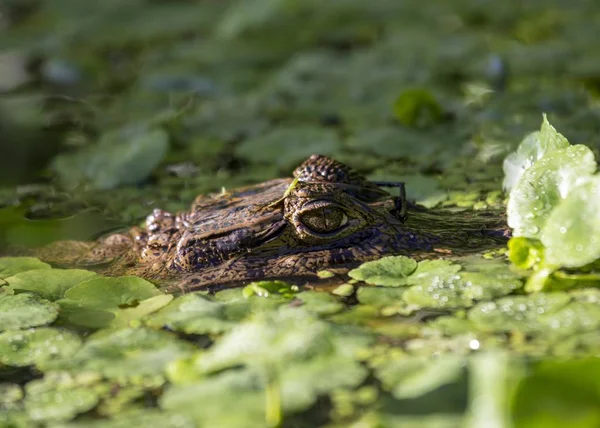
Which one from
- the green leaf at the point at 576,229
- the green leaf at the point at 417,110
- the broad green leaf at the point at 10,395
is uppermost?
the green leaf at the point at 417,110

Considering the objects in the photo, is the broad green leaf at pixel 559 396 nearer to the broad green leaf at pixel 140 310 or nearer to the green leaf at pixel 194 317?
the green leaf at pixel 194 317

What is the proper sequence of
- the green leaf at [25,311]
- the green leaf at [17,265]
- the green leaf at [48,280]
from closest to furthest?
the green leaf at [25,311], the green leaf at [48,280], the green leaf at [17,265]

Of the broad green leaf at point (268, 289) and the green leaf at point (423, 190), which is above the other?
the green leaf at point (423, 190)

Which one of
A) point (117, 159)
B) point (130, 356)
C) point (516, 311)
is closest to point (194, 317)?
point (130, 356)

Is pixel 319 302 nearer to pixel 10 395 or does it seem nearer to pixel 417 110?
pixel 10 395

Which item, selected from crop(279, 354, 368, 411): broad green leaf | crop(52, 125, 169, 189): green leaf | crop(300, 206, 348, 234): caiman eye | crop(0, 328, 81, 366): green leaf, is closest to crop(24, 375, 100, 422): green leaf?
crop(0, 328, 81, 366): green leaf

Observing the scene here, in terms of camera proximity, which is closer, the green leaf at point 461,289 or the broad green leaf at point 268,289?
the green leaf at point 461,289

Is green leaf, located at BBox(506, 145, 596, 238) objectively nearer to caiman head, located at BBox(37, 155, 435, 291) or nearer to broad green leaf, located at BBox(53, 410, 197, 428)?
caiman head, located at BBox(37, 155, 435, 291)

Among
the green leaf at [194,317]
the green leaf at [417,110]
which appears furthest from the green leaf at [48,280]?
the green leaf at [417,110]
